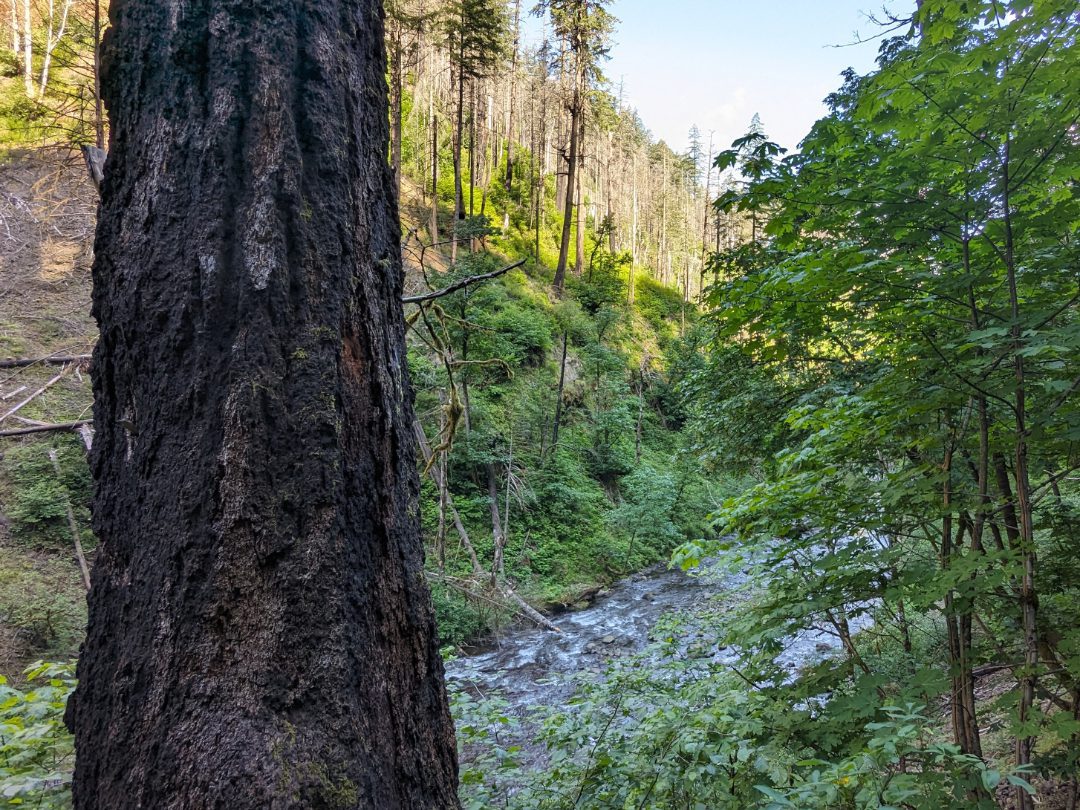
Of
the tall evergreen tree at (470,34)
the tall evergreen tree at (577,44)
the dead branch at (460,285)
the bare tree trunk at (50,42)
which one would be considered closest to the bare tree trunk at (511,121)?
the tall evergreen tree at (577,44)

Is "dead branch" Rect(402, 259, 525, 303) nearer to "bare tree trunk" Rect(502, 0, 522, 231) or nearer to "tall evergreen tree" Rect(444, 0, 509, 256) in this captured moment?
"tall evergreen tree" Rect(444, 0, 509, 256)

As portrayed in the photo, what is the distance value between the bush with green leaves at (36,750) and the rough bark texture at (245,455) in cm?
107

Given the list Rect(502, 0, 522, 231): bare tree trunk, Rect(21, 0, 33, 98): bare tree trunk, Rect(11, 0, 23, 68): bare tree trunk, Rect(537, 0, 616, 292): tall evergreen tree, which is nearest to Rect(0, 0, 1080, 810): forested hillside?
Rect(21, 0, 33, 98): bare tree trunk

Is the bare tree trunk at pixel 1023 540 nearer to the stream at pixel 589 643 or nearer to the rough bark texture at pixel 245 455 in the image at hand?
the rough bark texture at pixel 245 455

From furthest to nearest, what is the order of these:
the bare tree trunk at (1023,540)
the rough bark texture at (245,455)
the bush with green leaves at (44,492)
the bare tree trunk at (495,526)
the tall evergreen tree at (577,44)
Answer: the tall evergreen tree at (577,44) < the bare tree trunk at (495,526) < the bush with green leaves at (44,492) < the bare tree trunk at (1023,540) < the rough bark texture at (245,455)

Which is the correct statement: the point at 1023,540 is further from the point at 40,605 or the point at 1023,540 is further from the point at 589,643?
the point at 40,605

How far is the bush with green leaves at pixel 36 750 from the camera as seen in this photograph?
6.02 feet

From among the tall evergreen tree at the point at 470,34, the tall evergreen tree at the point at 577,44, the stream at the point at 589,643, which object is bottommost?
the stream at the point at 589,643

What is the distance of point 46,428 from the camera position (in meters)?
3.37

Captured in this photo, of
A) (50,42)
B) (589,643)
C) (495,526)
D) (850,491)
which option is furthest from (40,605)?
(50,42)

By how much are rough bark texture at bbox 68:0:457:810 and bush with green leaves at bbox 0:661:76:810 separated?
1068 mm

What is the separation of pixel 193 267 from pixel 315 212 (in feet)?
0.95

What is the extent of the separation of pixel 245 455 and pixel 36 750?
A: 2.04m

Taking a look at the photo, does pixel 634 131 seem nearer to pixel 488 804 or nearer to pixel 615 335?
pixel 615 335
